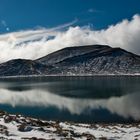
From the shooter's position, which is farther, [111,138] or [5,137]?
[111,138]

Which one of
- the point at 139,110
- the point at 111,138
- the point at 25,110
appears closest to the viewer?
the point at 111,138

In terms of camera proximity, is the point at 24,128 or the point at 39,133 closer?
the point at 39,133

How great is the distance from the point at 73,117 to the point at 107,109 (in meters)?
19.1

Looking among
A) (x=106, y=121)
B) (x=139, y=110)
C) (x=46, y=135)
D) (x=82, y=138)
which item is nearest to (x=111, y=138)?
(x=82, y=138)

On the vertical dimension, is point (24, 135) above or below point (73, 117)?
above

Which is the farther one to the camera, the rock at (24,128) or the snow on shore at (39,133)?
the rock at (24,128)

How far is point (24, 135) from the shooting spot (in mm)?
33969

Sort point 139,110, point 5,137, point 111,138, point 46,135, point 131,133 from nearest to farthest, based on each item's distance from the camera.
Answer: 1. point 5,137
2. point 46,135
3. point 111,138
4. point 131,133
5. point 139,110

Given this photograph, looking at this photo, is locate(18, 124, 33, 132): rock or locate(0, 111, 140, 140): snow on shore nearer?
locate(0, 111, 140, 140): snow on shore

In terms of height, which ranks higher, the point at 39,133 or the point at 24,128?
the point at 24,128

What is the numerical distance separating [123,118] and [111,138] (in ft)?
158

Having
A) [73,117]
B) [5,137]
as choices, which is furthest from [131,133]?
[73,117]

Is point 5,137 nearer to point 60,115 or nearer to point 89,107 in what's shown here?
point 60,115

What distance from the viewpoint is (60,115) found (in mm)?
91500
